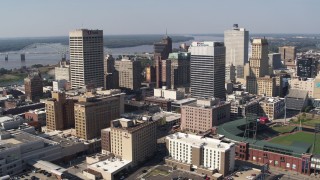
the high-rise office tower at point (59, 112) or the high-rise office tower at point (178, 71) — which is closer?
the high-rise office tower at point (59, 112)

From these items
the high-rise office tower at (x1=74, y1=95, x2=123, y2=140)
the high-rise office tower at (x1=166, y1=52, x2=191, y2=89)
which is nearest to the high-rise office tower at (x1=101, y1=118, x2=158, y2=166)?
the high-rise office tower at (x1=74, y1=95, x2=123, y2=140)

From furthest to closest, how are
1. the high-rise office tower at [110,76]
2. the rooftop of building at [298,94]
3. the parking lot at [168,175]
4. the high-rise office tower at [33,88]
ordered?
1. the high-rise office tower at [110,76]
2. the high-rise office tower at [33,88]
3. the rooftop of building at [298,94]
4. the parking lot at [168,175]

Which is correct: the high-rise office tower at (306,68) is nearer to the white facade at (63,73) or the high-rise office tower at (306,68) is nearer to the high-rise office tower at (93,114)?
the white facade at (63,73)

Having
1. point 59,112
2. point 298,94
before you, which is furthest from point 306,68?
point 59,112

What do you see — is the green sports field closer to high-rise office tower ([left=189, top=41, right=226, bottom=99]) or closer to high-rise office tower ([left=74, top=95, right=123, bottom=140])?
high-rise office tower ([left=189, top=41, right=226, bottom=99])

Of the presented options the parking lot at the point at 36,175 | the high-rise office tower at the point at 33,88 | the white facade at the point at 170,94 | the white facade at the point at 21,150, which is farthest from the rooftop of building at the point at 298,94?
the parking lot at the point at 36,175

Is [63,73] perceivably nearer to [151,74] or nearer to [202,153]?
[151,74]
